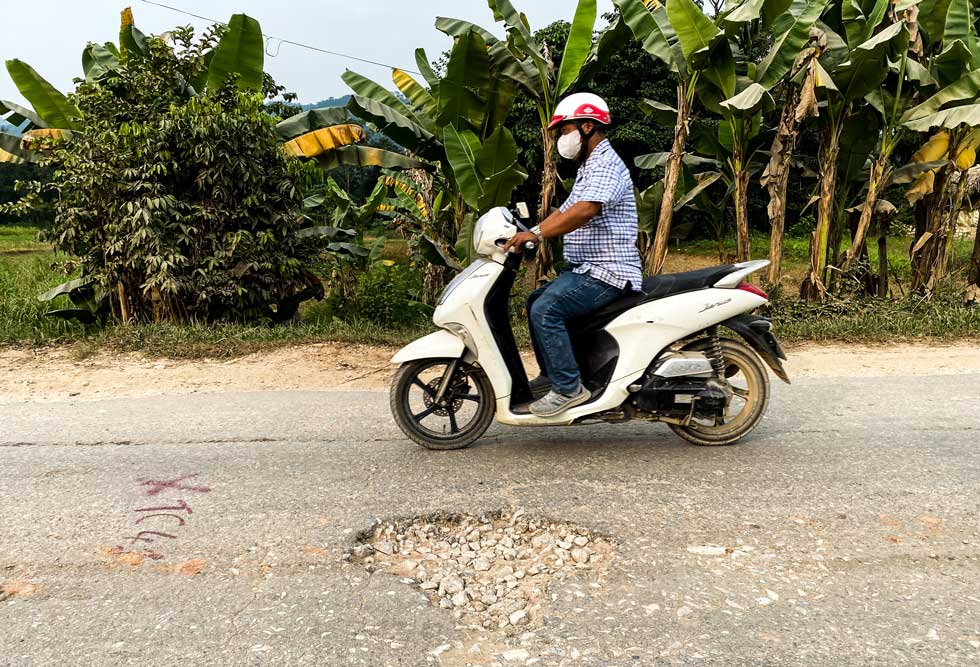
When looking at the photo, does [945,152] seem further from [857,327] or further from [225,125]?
[225,125]

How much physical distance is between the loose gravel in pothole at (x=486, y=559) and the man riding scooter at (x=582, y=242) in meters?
1.01

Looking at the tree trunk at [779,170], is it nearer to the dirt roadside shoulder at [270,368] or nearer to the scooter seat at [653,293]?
the dirt roadside shoulder at [270,368]

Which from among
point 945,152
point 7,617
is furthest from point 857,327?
point 7,617

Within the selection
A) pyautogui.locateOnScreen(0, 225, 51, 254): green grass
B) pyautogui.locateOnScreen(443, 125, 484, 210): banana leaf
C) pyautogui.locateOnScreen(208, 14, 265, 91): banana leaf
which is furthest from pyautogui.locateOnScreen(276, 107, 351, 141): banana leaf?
pyautogui.locateOnScreen(0, 225, 51, 254): green grass

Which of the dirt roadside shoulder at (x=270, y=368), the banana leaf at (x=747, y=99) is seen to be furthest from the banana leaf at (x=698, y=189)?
the dirt roadside shoulder at (x=270, y=368)

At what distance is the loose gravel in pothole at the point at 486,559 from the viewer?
9.12 ft

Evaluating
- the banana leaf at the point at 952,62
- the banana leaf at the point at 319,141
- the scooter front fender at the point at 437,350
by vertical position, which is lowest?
the scooter front fender at the point at 437,350

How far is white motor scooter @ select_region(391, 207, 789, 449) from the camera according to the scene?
4273mm

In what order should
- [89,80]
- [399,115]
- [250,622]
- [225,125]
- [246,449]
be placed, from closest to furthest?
[250,622]
[246,449]
[225,125]
[89,80]
[399,115]

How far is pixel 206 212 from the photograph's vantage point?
7.68m

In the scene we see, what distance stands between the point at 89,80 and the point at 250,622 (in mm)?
7613

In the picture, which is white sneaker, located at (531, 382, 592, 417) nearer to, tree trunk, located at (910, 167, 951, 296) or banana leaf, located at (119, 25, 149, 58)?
tree trunk, located at (910, 167, 951, 296)

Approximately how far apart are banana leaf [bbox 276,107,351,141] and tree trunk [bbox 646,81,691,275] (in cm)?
377

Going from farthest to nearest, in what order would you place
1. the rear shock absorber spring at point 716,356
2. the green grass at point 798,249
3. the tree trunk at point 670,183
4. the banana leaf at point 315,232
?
the green grass at point 798,249
the banana leaf at point 315,232
the tree trunk at point 670,183
the rear shock absorber spring at point 716,356
